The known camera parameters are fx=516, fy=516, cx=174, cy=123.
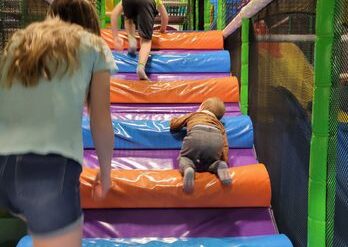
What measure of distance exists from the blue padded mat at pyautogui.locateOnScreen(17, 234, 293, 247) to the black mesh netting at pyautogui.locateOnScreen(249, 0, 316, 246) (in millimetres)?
143

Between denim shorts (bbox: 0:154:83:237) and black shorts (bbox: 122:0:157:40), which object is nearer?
denim shorts (bbox: 0:154:83:237)

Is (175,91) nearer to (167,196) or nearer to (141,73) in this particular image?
(141,73)

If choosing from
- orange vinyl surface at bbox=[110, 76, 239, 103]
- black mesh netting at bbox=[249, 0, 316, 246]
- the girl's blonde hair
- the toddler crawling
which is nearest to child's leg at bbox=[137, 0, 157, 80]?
orange vinyl surface at bbox=[110, 76, 239, 103]

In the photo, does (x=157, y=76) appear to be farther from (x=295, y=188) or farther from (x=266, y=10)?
(x=295, y=188)

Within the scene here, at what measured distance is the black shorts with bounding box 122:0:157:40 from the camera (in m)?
4.71

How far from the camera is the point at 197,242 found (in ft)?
7.86

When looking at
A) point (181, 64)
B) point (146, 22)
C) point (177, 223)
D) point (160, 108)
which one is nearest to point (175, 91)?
point (160, 108)

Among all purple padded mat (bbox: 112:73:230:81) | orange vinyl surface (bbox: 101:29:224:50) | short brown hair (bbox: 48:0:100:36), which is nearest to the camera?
short brown hair (bbox: 48:0:100:36)

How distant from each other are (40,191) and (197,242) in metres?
1.21

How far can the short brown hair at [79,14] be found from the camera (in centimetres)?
162

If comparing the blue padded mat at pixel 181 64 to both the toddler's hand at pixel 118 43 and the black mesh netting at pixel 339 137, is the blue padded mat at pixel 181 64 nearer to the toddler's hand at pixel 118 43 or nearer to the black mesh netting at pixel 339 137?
the toddler's hand at pixel 118 43

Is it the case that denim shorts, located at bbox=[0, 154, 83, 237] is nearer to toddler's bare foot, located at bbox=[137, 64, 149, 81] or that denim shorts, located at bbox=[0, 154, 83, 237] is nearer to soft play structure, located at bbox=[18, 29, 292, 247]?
soft play structure, located at bbox=[18, 29, 292, 247]

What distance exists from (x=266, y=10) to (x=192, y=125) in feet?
3.30

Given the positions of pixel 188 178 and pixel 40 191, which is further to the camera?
pixel 188 178
